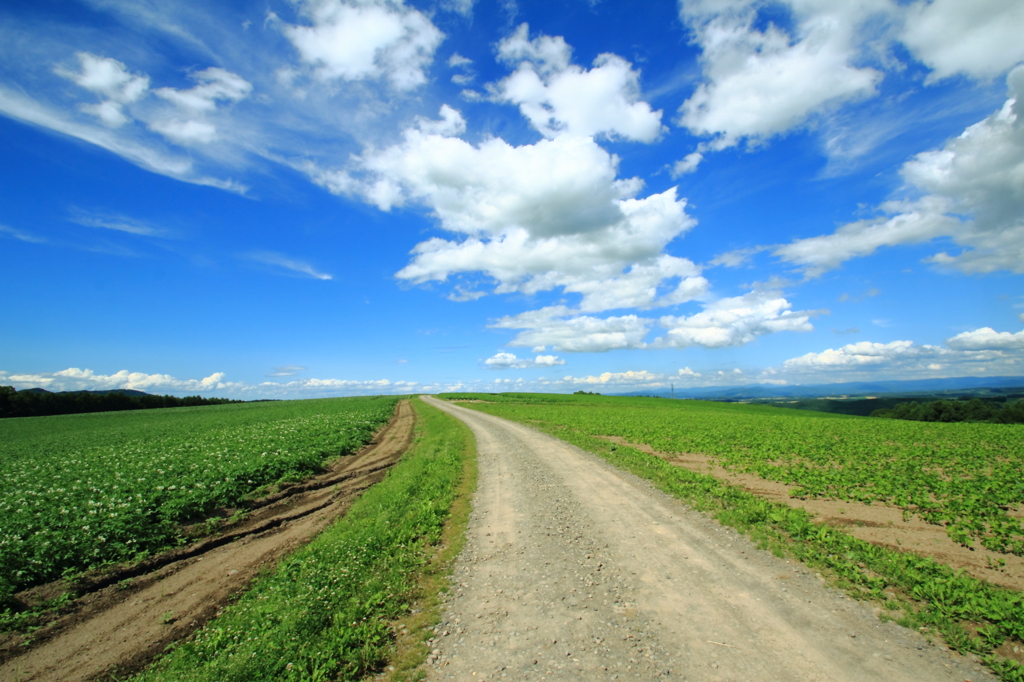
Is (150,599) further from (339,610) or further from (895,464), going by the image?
(895,464)

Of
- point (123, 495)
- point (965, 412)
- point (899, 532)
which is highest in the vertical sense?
point (123, 495)

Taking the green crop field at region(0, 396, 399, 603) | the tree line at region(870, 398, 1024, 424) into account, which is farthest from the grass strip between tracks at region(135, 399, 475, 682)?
the tree line at region(870, 398, 1024, 424)

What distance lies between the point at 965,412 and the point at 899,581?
93.0 metres

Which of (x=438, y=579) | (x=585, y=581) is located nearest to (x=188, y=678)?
(x=438, y=579)

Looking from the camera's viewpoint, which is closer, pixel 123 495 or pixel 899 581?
pixel 899 581

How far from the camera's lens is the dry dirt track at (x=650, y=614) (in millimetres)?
5441

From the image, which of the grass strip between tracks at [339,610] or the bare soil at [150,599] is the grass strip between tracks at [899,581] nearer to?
the grass strip between tracks at [339,610]

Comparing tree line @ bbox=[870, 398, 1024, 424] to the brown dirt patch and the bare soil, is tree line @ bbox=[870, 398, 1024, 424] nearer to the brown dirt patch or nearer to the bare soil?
the brown dirt patch

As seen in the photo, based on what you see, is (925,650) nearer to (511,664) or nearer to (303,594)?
(511,664)

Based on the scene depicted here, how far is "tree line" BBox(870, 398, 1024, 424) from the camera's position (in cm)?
6357

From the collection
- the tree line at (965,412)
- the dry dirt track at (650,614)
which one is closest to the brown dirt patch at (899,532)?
the dry dirt track at (650,614)

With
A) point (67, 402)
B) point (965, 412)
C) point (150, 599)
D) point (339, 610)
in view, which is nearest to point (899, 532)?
point (339, 610)

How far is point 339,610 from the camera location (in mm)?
7043

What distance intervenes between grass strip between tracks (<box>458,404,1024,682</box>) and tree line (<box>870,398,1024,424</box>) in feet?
252
